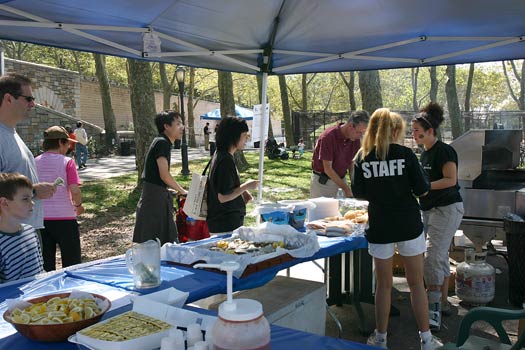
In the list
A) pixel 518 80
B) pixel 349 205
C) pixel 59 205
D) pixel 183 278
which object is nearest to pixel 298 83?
pixel 518 80

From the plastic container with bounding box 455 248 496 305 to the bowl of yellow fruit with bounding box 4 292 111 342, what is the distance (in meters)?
3.66

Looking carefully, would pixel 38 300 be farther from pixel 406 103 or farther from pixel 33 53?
pixel 406 103

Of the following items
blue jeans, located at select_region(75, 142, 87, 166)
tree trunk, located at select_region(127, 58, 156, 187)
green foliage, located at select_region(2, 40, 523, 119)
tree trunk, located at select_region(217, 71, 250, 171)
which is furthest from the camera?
green foliage, located at select_region(2, 40, 523, 119)

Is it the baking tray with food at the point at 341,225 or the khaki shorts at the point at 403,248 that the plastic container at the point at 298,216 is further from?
the khaki shorts at the point at 403,248

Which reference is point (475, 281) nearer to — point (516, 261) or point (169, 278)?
point (516, 261)

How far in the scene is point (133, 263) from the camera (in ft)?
7.63

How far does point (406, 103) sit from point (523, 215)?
7277 centimetres

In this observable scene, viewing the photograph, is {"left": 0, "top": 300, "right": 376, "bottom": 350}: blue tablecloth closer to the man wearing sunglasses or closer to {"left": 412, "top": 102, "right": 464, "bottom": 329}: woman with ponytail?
the man wearing sunglasses

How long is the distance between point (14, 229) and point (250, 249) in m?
1.33

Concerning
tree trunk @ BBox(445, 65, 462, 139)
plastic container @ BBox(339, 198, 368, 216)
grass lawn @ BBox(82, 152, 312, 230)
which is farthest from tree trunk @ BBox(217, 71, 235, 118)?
plastic container @ BBox(339, 198, 368, 216)

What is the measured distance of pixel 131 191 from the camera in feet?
36.1

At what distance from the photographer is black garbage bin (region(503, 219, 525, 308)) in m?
4.32

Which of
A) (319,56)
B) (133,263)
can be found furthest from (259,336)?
(319,56)

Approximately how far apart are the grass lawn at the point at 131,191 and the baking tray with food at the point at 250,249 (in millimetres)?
4788
